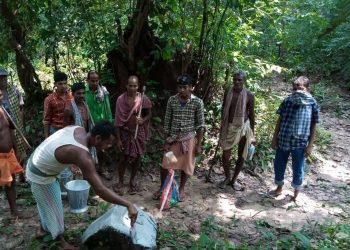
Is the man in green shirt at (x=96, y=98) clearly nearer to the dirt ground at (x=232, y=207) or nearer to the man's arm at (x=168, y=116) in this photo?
the man's arm at (x=168, y=116)

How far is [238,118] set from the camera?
5309 millimetres

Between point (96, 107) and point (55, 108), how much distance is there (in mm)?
582

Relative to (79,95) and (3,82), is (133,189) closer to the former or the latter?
(79,95)

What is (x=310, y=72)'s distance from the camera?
12297 mm

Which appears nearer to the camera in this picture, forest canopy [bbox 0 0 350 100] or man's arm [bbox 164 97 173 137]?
man's arm [bbox 164 97 173 137]

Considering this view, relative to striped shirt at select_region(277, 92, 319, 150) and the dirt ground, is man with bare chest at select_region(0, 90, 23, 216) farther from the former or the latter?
striped shirt at select_region(277, 92, 319, 150)

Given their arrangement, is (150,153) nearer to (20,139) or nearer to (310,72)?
(20,139)

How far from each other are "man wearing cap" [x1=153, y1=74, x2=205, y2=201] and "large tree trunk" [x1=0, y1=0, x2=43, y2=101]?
3294 millimetres

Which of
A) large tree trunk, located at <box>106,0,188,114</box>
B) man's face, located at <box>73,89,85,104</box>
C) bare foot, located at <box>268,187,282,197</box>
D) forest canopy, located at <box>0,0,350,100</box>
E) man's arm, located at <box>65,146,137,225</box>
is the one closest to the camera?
man's arm, located at <box>65,146,137,225</box>

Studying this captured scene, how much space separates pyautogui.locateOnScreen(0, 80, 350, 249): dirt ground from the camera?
14.3ft

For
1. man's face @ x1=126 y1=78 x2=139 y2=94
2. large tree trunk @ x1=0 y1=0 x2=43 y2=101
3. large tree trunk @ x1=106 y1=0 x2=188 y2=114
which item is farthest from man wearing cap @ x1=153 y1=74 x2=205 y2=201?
large tree trunk @ x1=0 y1=0 x2=43 y2=101

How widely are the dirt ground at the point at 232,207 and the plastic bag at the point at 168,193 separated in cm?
10

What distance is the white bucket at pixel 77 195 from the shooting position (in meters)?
4.33

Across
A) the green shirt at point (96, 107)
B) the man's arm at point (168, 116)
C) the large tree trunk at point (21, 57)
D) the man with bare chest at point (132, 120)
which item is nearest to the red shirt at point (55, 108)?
the green shirt at point (96, 107)
